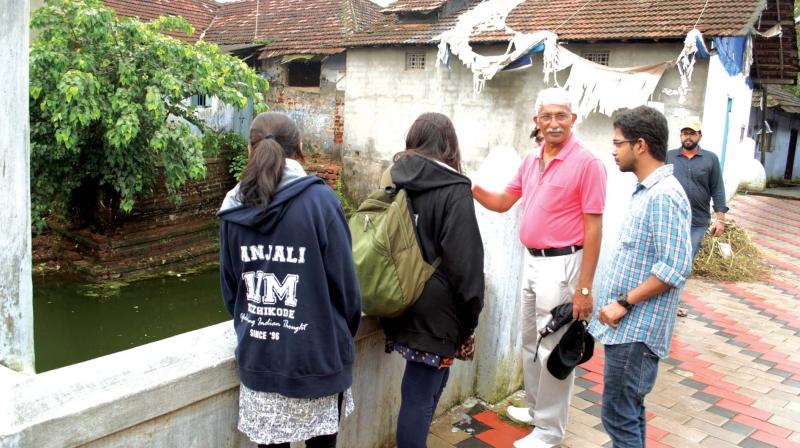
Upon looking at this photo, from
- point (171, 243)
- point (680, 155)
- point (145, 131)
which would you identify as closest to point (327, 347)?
point (680, 155)

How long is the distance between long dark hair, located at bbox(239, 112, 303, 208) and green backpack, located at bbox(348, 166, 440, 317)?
0.46 meters

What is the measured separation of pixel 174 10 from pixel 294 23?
383 centimetres

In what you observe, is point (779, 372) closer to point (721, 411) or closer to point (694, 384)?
point (694, 384)

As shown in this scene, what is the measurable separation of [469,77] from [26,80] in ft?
35.5

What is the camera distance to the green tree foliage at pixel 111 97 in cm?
767

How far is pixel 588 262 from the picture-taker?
274cm

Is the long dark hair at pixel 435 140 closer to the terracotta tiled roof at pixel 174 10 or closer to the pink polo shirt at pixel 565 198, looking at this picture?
the pink polo shirt at pixel 565 198

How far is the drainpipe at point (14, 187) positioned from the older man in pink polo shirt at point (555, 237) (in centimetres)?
200

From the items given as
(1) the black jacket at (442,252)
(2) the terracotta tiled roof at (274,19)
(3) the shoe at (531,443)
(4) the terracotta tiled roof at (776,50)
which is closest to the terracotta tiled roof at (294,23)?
(2) the terracotta tiled roof at (274,19)

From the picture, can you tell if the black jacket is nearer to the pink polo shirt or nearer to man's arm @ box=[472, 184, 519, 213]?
the pink polo shirt

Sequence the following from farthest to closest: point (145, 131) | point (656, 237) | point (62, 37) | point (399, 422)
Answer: point (145, 131) < point (62, 37) < point (399, 422) < point (656, 237)

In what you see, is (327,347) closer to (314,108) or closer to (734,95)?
(734,95)

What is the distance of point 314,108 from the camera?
14.9 metres

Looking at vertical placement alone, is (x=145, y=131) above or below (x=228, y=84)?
A: below
